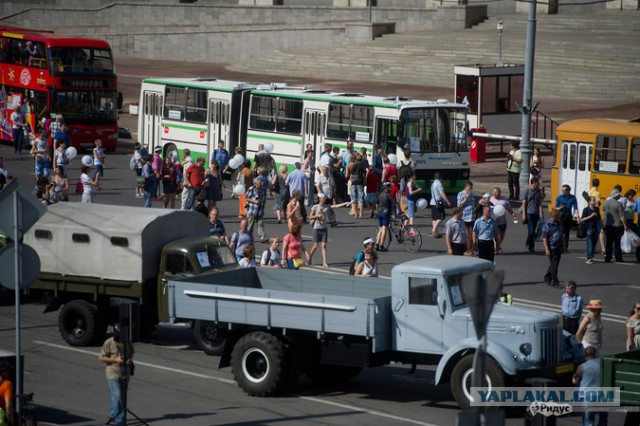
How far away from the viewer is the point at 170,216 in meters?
19.2

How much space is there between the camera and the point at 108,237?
61.5 feet

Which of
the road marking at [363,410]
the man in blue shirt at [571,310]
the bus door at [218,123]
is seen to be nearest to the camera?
the road marking at [363,410]

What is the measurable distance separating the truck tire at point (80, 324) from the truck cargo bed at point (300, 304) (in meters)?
2.30

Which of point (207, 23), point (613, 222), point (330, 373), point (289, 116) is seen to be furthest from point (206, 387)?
point (207, 23)

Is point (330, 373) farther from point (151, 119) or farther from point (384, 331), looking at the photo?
point (151, 119)

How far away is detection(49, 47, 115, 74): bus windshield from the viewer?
40.7 metres

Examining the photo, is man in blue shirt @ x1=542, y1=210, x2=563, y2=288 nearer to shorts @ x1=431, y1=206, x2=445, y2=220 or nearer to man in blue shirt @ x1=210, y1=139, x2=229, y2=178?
shorts @ x1=431, y1=206, x2=445, y2=220

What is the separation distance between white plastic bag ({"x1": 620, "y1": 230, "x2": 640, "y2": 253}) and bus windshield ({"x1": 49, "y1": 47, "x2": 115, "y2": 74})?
70.5 feet

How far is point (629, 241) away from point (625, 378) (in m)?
12.3

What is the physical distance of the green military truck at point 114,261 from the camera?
60.9 feet

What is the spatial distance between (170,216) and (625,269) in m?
10.8

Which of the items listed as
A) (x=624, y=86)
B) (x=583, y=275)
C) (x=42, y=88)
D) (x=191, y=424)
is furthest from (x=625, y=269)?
(x=624, y=86)

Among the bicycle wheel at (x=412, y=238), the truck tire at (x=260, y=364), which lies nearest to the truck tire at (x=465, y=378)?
the truck tire at (x=260, y=364)

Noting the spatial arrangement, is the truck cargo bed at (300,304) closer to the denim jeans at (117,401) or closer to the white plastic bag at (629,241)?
the denim jeans at (117,401)
